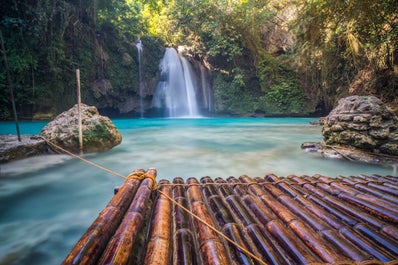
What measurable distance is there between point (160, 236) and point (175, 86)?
20.1 m

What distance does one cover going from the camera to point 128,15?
18109 mm

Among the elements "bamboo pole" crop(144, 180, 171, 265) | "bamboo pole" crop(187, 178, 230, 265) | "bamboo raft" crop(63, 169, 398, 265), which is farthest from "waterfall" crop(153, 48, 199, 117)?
"bamboo pole" crop(187, 178, 230, 265)

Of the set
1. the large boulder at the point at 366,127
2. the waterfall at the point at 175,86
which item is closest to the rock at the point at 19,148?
the large boulder at the point at 366,127

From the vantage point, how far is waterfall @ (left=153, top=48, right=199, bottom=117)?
20.4 m

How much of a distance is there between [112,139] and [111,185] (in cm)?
306

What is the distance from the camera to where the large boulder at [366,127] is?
184 inches

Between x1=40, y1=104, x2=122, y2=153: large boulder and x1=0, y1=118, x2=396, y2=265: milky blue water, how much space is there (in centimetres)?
35

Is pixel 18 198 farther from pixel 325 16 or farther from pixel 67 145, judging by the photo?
pixel 325 16

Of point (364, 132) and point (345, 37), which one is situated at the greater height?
point (345, 37)

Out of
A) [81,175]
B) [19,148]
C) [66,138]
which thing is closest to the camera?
[81,175]

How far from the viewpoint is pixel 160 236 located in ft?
4.46

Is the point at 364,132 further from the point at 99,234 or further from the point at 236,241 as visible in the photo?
the point at 99,234

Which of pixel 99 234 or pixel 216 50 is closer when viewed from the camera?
pixel 99 234

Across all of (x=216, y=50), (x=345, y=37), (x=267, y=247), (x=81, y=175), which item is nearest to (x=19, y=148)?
(x=81, y=175)
